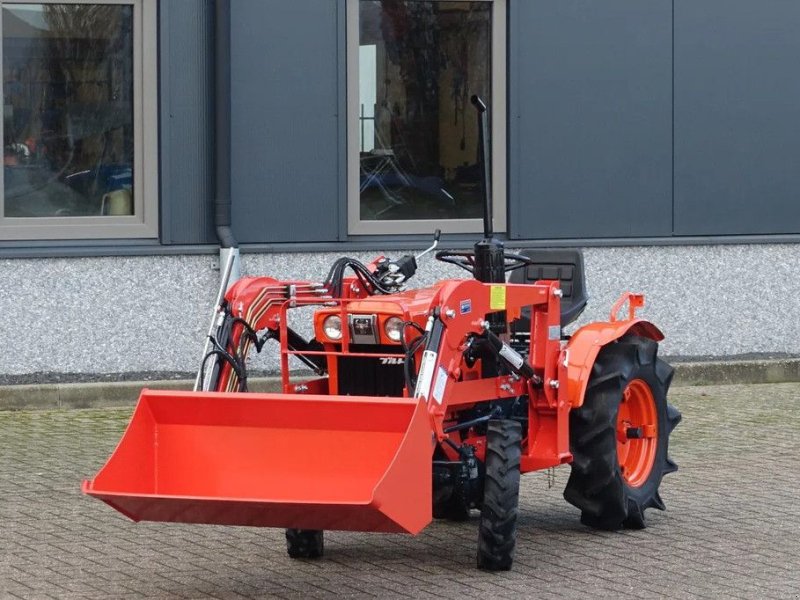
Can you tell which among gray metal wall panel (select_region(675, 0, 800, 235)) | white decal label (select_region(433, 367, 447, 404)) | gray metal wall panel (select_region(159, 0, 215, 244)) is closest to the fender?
white decal label (select_region(433, 367, 447, 404))

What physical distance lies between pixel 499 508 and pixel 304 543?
975mm

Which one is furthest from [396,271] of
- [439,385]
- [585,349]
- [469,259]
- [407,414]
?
[407,414]

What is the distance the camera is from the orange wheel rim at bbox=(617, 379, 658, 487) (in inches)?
338

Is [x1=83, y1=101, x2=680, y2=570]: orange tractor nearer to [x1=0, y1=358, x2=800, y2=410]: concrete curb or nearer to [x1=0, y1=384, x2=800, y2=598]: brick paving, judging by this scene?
[x1=0, y1=384, x2=800, y2=598]: brick paving

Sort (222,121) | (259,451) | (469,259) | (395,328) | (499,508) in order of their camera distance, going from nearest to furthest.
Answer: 1. (259,451)
2. (499,508)
3. (395,328)
4. (469,259)
5. (222,121)

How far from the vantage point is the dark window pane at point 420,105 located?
13.9 m

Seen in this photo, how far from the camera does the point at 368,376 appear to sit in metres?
7.70

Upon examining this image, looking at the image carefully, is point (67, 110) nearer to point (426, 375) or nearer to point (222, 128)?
point (222, 128)

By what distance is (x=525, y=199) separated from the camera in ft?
46.0

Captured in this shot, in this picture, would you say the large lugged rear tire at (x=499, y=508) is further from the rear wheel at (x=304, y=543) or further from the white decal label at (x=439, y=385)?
the rear wheel at (x=304, y=543)

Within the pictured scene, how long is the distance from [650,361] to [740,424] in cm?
372

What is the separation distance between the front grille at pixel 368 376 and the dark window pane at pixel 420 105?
243 inches

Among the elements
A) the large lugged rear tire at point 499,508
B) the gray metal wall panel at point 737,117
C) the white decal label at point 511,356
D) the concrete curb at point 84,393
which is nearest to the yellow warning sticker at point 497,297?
the white decal label at point 511,356

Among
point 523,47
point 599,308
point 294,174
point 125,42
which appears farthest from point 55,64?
point 599,308
